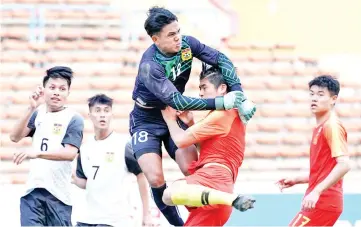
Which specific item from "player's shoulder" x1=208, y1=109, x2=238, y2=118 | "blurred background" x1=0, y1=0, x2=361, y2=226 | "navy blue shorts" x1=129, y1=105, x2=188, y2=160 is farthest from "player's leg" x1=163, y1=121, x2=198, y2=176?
"blurred background" x1=0, y1=0, x2=361, y2=226

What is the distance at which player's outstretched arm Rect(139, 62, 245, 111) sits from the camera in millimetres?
6492

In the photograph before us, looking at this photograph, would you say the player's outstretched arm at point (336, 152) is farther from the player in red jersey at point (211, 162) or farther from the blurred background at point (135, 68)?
the blurred background at point (135, 68)

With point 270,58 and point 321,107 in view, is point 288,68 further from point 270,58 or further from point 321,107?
point 321,107

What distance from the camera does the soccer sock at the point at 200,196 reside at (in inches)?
246

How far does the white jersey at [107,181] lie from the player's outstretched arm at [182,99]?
1527mm

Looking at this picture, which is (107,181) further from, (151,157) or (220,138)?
(220,138)

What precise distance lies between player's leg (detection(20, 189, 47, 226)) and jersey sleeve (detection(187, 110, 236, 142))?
175 centimetres

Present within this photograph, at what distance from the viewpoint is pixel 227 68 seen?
6.71 metres

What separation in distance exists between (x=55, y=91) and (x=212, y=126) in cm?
166

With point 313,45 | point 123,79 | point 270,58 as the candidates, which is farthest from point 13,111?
point 313,45

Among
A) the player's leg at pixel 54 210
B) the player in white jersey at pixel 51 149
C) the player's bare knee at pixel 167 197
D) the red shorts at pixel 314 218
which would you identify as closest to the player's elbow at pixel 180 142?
the player's bare knee at pixel 167 197

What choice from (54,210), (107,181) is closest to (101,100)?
(107,181)

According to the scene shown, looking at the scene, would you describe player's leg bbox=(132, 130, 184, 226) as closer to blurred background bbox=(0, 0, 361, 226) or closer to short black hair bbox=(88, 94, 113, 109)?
short black hair bbox=(88, 94, 113, 109)

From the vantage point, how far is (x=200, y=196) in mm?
6285
